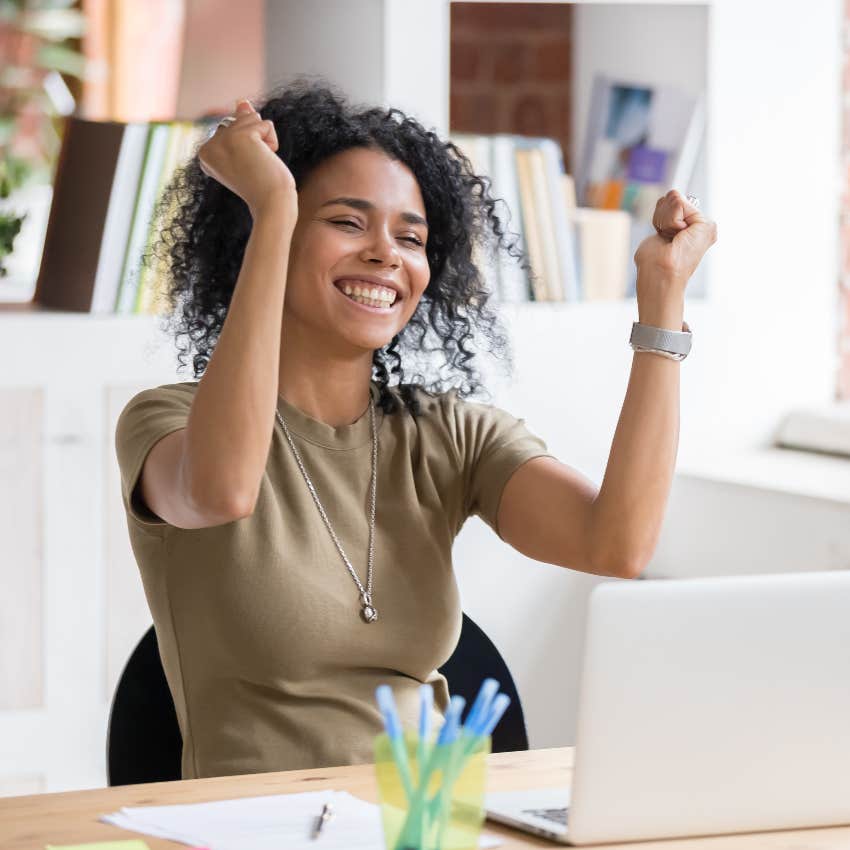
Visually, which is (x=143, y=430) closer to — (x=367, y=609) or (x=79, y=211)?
(x=367, y=609)

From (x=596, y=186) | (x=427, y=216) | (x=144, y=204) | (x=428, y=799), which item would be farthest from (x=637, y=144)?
(x=428, y=799)

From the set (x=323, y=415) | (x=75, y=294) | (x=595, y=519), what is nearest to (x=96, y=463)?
(x=75, y=294)

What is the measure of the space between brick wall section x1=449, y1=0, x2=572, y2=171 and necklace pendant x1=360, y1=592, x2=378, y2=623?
199 centimetres

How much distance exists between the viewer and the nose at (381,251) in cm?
176

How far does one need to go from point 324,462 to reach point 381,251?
253mm

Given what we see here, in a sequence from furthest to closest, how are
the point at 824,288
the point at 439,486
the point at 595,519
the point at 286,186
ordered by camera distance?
the point at 824,288 < the point at 439,486 < the point at 595,519 < the point at 286,186

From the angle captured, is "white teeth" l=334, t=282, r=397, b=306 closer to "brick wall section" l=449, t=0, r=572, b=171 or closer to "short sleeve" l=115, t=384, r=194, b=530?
"short sleeve" l=115, t=384, r=194, b=530

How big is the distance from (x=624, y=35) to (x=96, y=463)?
1.42 metres

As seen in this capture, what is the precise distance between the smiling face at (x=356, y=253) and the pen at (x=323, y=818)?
0.61 m

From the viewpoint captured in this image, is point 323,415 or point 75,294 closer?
point 323,415

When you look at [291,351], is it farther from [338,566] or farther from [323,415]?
[338,566]

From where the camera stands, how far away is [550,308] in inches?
112

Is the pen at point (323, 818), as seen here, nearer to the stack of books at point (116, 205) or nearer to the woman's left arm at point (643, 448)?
the woman's left arm at point (643, 448)

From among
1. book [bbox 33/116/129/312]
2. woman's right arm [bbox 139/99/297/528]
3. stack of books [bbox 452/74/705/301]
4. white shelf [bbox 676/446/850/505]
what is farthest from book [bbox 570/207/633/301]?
woman's right arm [bbox 139/99/297/528]
